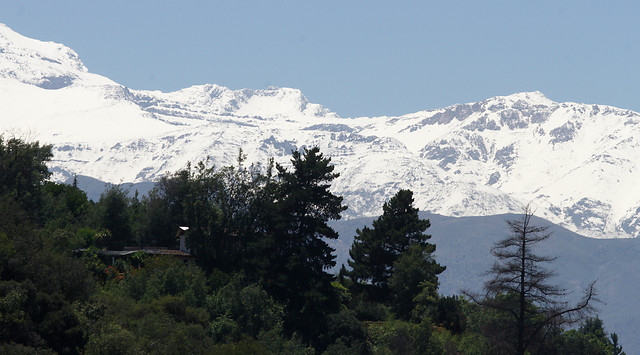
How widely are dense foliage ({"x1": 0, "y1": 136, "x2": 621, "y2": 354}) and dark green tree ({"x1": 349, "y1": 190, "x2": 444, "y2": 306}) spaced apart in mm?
149

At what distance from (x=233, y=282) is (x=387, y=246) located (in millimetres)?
25973

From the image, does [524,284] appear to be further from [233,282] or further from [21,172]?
[21,172]

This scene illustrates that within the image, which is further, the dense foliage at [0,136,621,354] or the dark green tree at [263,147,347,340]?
the dark green tree at [263,147,347,340]

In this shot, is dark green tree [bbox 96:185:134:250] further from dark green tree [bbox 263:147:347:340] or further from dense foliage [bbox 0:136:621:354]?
dark green tree [bbox 263:147:347:340]

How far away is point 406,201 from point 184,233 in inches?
957

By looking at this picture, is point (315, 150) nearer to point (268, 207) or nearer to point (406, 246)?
point (268, 207)

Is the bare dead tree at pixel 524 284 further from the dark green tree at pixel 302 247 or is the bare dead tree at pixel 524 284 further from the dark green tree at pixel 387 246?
the dark green tree at pixel 387 246

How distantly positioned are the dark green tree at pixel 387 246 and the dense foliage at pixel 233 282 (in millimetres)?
149

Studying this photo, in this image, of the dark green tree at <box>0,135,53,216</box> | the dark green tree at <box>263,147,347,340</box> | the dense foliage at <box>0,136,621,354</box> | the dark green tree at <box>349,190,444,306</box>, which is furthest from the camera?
the dark green tree at <box>349,190,444,306</box>

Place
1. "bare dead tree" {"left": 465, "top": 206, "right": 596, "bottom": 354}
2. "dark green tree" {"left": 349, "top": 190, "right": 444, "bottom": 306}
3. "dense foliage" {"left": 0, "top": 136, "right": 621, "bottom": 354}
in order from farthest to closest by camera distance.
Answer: "dark green tree" {"left": 349, "top": 190, "right": 444, "bottom": 306} < "dense foliage" {"left": 0, "top": 136, "right": 621, "bottom": 354} < "bare dead tree" {"left": 465, "top": 206, "right": 596, "bottom": 354}

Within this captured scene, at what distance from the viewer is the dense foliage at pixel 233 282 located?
56625 millimetres

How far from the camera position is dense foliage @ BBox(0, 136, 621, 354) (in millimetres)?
56625

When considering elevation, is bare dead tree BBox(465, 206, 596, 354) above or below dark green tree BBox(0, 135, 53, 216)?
below

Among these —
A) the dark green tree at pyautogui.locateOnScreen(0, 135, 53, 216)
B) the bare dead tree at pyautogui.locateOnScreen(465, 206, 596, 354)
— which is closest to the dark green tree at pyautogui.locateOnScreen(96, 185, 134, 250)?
the dark green tree at pyautogui.locateOnScreen(0, 135, 53, 216)
